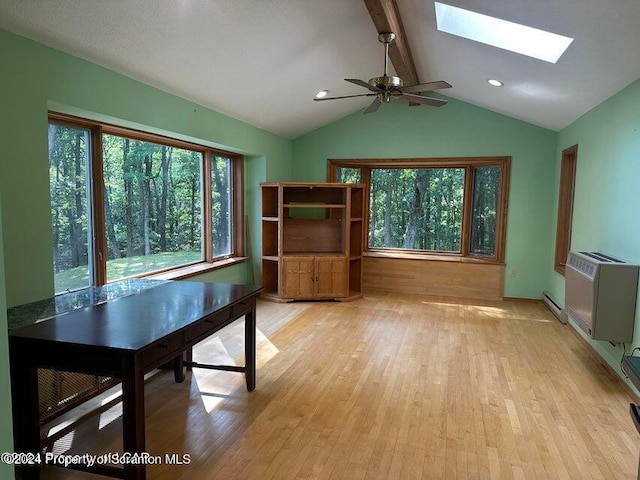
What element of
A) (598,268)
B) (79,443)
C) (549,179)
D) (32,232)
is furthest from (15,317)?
(549,179)

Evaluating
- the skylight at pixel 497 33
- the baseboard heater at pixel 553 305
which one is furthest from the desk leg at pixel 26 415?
the baseboard heater at pixel 553 305

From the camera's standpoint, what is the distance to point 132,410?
1830mm

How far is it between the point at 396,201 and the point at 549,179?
6.98 feet

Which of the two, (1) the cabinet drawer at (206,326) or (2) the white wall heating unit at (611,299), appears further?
(2) the white wall heating unit at (611,299)

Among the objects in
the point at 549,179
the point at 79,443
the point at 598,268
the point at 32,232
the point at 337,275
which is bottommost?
the point at 79,443

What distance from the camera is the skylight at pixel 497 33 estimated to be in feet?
11.1

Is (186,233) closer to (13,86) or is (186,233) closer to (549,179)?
(13,86)

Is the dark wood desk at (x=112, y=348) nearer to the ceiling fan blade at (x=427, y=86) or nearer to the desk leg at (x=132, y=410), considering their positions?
the desk leg at (x=132, y=410)

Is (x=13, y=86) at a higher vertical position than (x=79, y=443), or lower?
higher

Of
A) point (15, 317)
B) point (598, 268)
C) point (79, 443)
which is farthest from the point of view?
point (598, 268)

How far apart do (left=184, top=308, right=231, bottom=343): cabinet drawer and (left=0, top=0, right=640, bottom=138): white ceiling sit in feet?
6.37

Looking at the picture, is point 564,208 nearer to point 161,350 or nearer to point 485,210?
point 485,210

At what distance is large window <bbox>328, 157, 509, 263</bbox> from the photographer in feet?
20.0

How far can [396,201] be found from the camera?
6648 mm
